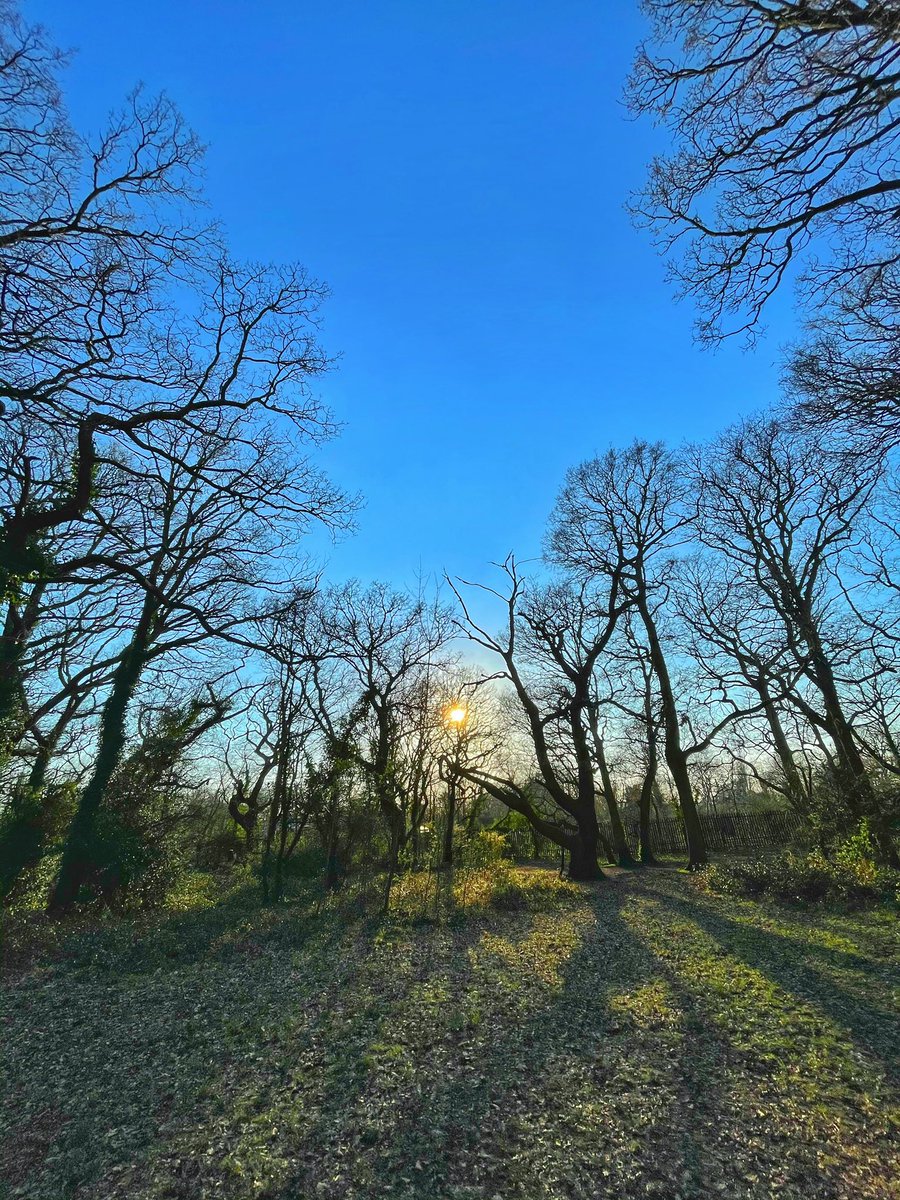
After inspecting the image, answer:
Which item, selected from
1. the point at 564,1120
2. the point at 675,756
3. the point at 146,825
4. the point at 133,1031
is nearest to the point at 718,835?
the point at 675,756

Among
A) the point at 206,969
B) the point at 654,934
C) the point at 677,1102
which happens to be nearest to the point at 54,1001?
the point at 206,969

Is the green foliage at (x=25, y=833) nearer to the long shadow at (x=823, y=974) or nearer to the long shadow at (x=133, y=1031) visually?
the long shadow at (x=133, y=1031)

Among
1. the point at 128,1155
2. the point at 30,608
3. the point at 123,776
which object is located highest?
the point at 30,608

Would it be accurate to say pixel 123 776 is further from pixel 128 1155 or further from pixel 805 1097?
pixel 805 1097

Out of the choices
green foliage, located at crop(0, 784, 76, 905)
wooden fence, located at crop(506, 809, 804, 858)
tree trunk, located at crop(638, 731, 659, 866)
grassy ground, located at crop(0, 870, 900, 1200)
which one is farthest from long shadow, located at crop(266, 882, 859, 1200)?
wooden fence, located at crop(506, 809, 804, 858)

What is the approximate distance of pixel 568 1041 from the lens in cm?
473

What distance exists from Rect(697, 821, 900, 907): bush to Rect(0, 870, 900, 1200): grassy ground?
92.3 inches

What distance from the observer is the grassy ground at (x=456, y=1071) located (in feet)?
10.1

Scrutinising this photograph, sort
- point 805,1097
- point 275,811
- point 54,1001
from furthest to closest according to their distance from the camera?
1. point 275,811
2. point 54,1001
3. point 805,1097

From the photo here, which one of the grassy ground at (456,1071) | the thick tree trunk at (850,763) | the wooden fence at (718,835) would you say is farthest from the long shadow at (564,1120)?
the wooden fence at (718,835)

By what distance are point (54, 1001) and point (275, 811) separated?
694 cm

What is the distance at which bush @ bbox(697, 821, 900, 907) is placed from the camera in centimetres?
959

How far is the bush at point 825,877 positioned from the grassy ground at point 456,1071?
2.34 meters

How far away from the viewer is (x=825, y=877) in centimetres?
1014
